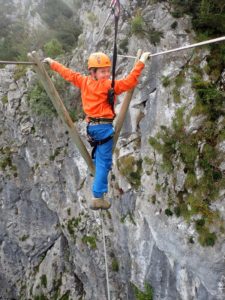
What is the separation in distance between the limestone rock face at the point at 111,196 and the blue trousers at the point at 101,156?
312 centimetres

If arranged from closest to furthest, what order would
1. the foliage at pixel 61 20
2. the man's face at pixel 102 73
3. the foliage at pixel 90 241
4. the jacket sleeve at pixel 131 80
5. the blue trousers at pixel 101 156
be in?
1. the jacket sleeve at pixel 131 80
2. the man's face at pixel 102 73
3. the blue trousers at pixel 101 156
4. the foliage at pixel 90 241
5. the foliage at pixel 61 20

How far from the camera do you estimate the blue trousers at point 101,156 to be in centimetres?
620

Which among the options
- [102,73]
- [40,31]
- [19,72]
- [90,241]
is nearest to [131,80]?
[102,73]

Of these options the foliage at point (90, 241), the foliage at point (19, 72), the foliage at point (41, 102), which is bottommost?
the foliage at point (90, 241)

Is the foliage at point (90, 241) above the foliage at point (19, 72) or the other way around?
the other way around

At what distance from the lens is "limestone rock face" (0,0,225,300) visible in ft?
29.5

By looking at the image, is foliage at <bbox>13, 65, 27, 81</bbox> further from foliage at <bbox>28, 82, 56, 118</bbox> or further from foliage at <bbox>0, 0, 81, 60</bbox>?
foliage at <bbox>28, 82, 56, 118</bbox>

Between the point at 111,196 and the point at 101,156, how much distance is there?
5.14 meters

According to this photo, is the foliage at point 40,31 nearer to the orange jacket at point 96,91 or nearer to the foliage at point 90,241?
the foliage at point 90,241

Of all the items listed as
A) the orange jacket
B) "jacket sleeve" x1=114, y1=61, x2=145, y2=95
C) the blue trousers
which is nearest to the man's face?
the orange jacket

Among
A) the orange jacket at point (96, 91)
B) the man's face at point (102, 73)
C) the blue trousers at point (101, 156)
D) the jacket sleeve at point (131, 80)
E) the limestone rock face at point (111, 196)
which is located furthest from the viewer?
the limestone rock face at point (111, 196)

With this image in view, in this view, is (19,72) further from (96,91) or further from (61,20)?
(96,91)

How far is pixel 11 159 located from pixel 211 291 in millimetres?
10848

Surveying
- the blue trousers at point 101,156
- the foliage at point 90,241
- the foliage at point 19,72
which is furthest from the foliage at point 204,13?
the foliage at point 90,241
